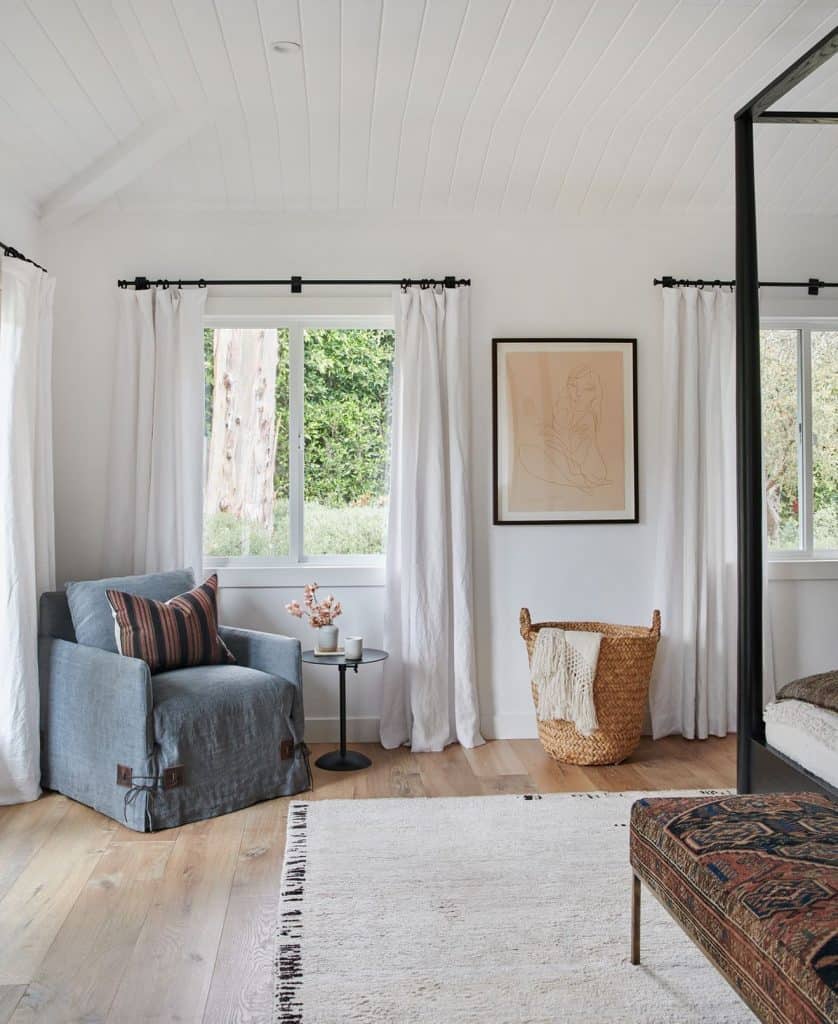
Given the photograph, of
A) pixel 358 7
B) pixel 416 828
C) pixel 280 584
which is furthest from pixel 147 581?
pixel 358 7

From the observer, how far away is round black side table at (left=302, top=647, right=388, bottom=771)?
157 inches

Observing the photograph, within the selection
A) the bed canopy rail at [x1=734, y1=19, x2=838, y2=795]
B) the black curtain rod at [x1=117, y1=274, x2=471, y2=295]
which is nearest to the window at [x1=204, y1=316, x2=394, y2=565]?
the black curtain rod at [x1=117, y1=274, x2=471, y2=295]

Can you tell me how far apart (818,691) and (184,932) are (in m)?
1.87

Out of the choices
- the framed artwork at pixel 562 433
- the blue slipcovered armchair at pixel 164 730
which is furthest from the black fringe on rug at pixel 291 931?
the framed artwork at pixel 562 433

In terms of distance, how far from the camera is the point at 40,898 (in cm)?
273

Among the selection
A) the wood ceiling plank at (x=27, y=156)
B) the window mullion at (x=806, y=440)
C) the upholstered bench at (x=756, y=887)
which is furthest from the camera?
the window mullion at (x=806, y=440)

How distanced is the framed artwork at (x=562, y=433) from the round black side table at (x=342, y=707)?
3.15ft

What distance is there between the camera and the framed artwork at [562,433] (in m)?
4.52

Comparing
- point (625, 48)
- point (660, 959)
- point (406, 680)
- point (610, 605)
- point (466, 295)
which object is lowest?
point (660, 959)

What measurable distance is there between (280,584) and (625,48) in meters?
2.66

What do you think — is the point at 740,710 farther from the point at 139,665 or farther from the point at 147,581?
the point at 147,581

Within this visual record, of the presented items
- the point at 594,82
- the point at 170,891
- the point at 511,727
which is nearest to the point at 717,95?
the point at 594,82

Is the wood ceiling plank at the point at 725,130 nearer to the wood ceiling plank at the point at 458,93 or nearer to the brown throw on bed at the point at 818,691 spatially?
the wood ceiling plank at the point at 458,93

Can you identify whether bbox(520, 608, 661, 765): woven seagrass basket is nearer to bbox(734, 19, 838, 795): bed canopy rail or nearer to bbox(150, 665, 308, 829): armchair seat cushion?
bbox(734, 19, 838, 795): bed canopy rail
